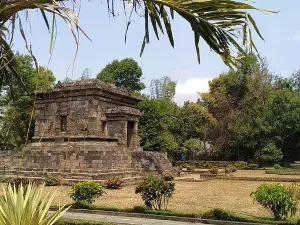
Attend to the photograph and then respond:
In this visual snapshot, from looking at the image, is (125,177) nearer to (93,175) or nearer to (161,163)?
(93,175)

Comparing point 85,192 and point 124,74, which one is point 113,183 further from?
point 124,74

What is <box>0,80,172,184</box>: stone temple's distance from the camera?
19453 mm

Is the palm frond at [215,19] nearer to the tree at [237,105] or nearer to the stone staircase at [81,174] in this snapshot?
the stone staircase at [81,174]

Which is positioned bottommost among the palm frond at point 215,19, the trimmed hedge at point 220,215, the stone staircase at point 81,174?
the trimmed hedge at point 220,215

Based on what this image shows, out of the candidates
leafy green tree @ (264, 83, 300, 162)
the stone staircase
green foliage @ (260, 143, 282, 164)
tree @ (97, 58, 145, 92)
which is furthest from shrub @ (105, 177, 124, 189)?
tree @ (97, 58, 145, 92)

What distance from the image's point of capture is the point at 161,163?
23.3m

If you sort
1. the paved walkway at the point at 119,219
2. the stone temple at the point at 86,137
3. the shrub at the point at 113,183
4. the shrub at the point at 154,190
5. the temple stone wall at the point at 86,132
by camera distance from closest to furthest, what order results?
the paved walkway at the point at 119,219
the shrub at the point at 154,190
the shrub at the point at 113,183
the stone temple at the point at 86,137
the temple stone wall at the point at 86,132

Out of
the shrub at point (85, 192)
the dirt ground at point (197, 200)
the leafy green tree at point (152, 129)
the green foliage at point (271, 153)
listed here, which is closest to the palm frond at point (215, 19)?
the dirt ground at point (197, 200)

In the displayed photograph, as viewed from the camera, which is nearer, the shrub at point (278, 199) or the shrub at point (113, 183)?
the shrub at point (278, 199)

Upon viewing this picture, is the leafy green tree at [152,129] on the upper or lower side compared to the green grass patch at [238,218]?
upper

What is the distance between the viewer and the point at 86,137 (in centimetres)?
2053

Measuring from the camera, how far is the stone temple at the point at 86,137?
766 inches

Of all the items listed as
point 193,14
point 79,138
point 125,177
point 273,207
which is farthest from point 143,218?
point 79,138

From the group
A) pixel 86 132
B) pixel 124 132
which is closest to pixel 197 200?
pixel 124 132
